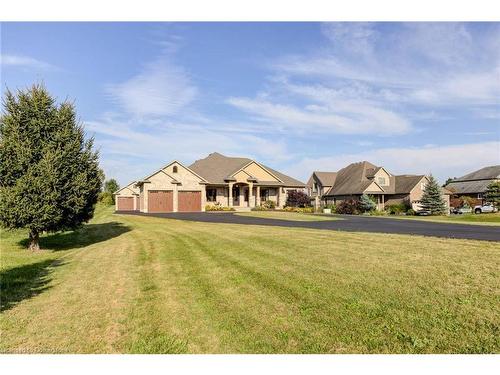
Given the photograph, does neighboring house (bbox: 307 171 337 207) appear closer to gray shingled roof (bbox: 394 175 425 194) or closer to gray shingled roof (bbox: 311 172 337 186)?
gray shingled roof (bbox: 311 172 337 186)

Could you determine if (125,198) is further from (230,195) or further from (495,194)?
(495,194)

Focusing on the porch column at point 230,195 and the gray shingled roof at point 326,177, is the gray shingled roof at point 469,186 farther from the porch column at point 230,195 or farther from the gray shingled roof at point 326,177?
the porch column at point 230,195

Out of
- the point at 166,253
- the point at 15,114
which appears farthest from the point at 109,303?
the point at 15,114

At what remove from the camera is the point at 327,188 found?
6212 centimetres

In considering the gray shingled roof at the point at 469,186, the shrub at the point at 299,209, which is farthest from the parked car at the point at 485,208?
the shrub at the point at 299,209

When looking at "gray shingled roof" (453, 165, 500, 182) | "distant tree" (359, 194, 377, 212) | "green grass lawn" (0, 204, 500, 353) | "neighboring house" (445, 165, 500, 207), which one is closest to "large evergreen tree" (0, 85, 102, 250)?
"green grass lawn" (0, 204, 500, 353)

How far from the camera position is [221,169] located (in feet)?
161

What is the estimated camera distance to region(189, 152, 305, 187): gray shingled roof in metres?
47.2

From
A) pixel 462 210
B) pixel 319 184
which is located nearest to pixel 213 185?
pixel 319 184

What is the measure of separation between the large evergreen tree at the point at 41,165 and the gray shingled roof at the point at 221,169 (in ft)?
97.5

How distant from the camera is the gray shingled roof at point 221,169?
47150mm

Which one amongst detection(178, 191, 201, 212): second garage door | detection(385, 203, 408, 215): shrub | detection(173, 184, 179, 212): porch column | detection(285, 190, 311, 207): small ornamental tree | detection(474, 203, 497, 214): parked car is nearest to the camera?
detection(173, 184, 179, 212): porch column

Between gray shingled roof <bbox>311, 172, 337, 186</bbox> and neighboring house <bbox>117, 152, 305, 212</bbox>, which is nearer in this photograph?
neighboring house <bbox>117, 152, 305, 212</bbox>

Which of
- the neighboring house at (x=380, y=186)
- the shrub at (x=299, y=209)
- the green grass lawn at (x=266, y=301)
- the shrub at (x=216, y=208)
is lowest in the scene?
the green grass lawn at (x=266, y=301)
